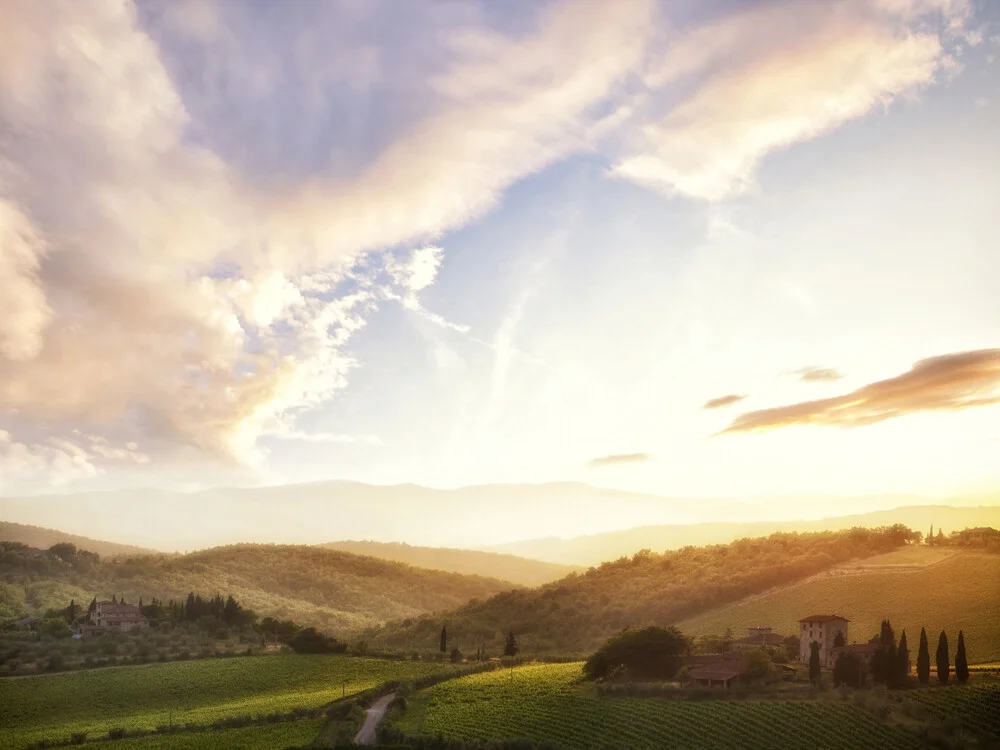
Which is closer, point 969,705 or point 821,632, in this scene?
point 969,705

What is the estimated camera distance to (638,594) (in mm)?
106812

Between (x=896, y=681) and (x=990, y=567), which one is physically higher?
(x=990, y=567)

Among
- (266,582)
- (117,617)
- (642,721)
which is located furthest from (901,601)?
(266,582)

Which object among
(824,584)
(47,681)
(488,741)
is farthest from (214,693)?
(824,584)

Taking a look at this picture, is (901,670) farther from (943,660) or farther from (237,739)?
(237,739)

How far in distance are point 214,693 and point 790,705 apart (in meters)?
51.0

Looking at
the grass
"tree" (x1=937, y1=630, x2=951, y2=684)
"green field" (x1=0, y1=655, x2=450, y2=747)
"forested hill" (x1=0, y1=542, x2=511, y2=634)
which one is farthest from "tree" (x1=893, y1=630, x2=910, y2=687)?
"forested hill" (x1=0, y1=542, x2=511, y2=634)

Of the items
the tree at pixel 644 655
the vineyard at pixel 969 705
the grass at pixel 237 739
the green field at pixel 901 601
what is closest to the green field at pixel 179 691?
the grass at pixel 237 739

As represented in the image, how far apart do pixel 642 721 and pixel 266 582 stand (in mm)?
134511

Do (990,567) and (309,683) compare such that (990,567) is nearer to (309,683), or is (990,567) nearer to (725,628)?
(725,628)

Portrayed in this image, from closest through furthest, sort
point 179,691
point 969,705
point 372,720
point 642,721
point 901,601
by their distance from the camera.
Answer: point 969,705 → point 642,721 → point 372,720 → point 179,691 → point 901,601

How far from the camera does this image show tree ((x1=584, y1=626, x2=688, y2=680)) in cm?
5684

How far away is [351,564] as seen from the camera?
183000 millimetres

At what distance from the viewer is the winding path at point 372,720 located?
47500 millimetres
